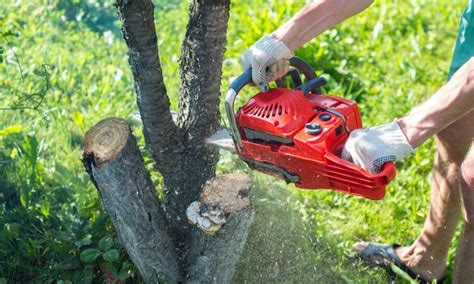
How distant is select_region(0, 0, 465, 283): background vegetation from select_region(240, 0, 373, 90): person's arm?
32.0 inches

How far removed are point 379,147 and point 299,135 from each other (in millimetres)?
353

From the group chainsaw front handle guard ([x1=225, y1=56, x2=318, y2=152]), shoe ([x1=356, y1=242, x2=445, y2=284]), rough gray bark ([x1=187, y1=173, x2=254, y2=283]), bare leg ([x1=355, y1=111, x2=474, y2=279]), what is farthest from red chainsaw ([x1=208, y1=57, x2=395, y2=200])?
shoe ([x1=356, y1=242, x2=445, y2=284])

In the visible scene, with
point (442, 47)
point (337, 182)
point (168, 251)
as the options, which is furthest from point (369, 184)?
point (442, 47)

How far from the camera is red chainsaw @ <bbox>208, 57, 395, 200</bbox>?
250 cm

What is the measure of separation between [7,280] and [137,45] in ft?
4.04

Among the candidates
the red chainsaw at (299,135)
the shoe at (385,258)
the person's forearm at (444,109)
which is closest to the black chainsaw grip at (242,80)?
the red chainsaw at (299,135)

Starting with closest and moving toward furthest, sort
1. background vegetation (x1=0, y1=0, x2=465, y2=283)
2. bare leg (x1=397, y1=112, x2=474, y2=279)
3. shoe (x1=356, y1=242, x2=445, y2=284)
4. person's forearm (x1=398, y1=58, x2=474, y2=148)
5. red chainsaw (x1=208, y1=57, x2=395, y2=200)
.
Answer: person's forearm (x1=398, y1=58, x2=474, y2=148), red chainsaw (x1=208, y1=57, x2=395, y2=200), bare leg (x1=397, y1=112, x2=474, y2=279), background vegetation (x1=0, y1=0, x2=465, y2=283), shoe (x1=356, y1=242, x2=445, y2=284)

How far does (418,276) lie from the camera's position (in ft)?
10.7

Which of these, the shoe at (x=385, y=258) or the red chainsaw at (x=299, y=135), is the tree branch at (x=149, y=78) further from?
the shoe at (x=385, y=258)

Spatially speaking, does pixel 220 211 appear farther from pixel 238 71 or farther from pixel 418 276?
pixel 238 71

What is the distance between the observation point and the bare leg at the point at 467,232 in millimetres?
2736

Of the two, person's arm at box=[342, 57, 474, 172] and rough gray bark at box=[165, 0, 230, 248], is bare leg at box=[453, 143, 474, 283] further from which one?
rough gray bark at box=[165, 0, 230, 248]

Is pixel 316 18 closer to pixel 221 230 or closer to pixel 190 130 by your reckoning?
pixel 190 130

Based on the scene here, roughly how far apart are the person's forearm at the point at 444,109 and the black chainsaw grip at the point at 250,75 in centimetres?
60
